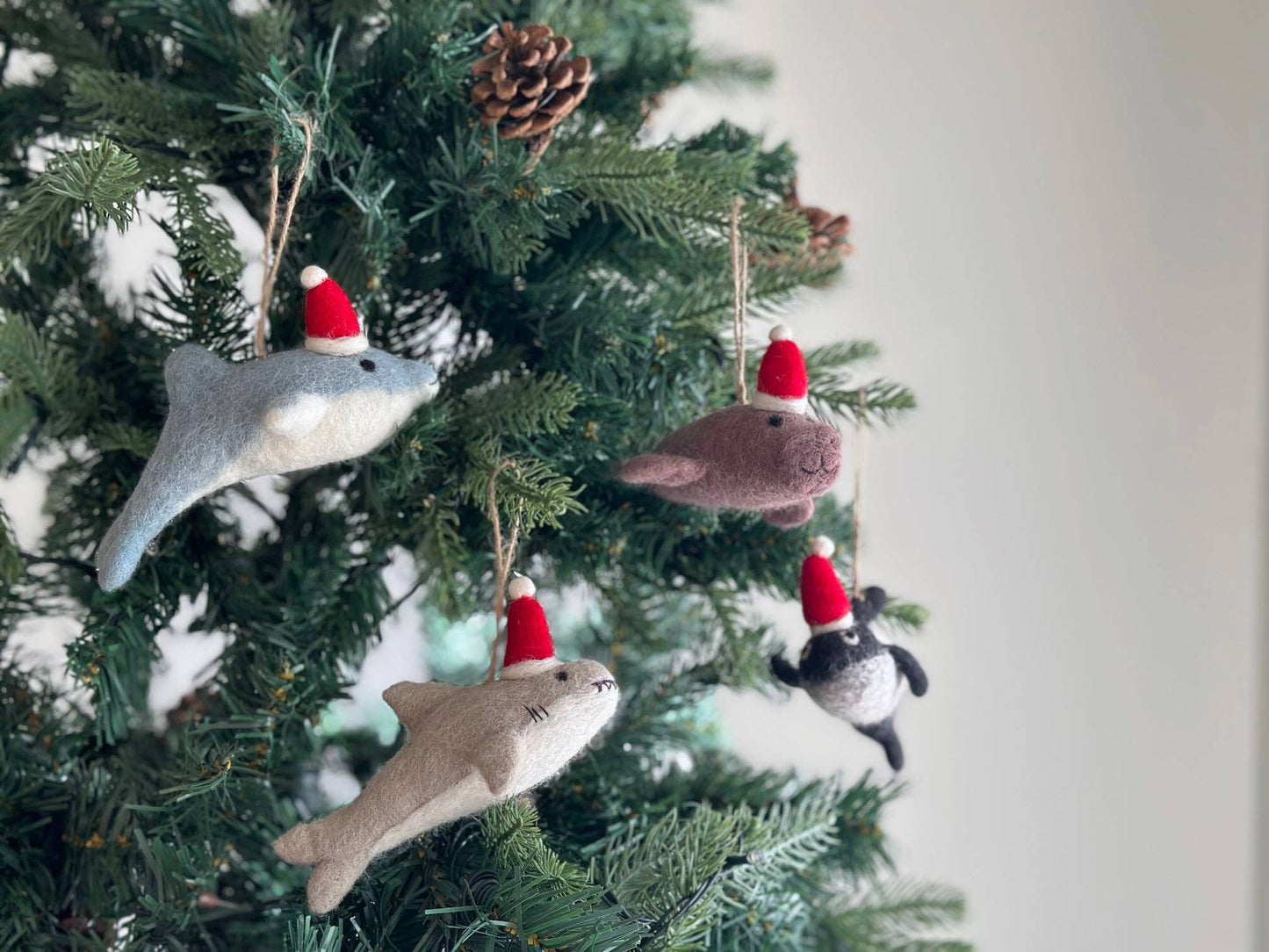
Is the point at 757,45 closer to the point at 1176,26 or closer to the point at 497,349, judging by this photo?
the point at 1176,26

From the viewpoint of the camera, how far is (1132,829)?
959 millimetres

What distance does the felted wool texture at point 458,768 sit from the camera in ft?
1.21

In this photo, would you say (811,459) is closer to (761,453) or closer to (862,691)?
(761,453)

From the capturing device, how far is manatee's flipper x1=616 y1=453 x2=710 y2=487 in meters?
0.42

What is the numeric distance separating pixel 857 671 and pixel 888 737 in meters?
0.07

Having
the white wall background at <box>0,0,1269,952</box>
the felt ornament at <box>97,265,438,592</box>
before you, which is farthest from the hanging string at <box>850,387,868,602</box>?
the white wall background at <box>0,0,1269,952</box>

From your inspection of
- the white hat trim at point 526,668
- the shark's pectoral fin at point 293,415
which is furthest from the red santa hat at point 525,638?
the shark's pectoral fin at point 293,415

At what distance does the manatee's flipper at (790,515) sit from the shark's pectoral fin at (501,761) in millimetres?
163

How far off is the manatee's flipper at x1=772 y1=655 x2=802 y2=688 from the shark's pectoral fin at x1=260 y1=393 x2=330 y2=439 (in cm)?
23

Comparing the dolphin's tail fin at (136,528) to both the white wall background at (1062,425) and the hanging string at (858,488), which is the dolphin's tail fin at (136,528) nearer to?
the hanging string at (858,488)

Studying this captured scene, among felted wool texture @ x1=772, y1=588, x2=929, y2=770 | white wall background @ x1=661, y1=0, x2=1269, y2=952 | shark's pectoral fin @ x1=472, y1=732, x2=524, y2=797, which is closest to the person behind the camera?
shark's pectoral fin @ x1=472, y1=732, x2=524, y2=797

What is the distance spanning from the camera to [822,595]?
465mm

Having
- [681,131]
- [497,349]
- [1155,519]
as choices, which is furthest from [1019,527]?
[497,349]

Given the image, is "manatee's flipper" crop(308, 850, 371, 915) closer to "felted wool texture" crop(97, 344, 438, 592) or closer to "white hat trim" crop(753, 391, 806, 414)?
"felted wool texture" crop(97, 344, 438, 592)
